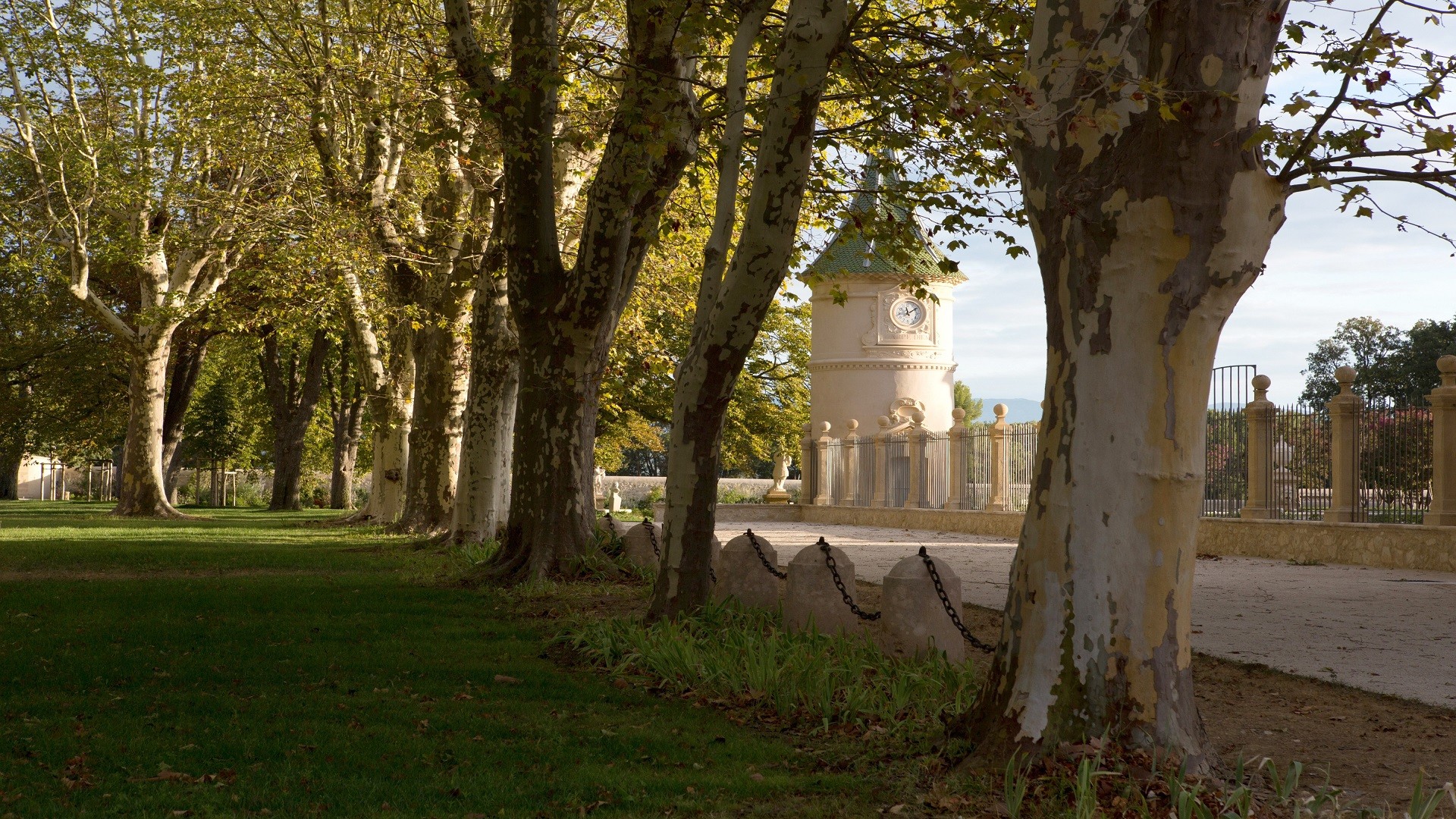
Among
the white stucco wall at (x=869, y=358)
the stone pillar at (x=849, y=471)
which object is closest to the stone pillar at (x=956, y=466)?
the stone pillar at (x=849, y=471)

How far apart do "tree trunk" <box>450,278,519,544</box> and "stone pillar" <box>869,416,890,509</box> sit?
52.6 feet

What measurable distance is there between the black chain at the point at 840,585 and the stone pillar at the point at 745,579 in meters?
0.91

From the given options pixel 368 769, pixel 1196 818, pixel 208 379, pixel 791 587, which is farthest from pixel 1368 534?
pixel 208 379

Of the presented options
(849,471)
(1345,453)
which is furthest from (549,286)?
(849,471)

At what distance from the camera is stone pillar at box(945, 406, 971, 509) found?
2692cm

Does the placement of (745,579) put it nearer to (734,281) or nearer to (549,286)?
(734,281)

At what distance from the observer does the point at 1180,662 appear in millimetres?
4887

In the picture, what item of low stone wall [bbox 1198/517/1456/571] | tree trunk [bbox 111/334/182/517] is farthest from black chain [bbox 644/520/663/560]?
tree trunk [bbox 111/334/182/517]

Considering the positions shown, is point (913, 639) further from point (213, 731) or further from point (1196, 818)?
point (213, 731)

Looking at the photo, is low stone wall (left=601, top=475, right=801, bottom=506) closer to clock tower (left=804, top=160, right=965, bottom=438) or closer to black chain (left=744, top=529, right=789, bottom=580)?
clock tower (left=804, top=160, right=965, bottom=438)

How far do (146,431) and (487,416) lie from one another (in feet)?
56.7

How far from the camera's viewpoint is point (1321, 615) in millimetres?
10656

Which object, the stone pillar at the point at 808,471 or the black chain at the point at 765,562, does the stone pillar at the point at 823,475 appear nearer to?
the stone pillar at the point at 808,471

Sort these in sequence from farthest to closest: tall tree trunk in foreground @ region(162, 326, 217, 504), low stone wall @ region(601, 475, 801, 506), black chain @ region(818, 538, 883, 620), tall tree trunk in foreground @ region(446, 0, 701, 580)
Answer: low stone wall @ region(601, 475, 801, 506), tall tree trunk in foreground @ region(162, 326, 217, 504), tall tree trunk in foreground @ region(446, 0, 701, 580), black chain @ region(818, 538, 883, 620)
